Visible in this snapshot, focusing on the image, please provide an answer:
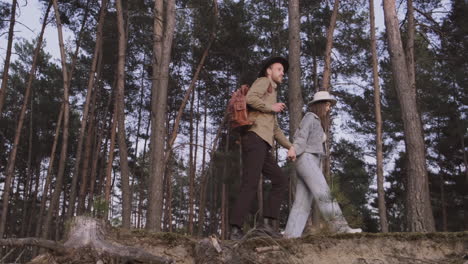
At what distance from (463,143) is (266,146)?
1995cm

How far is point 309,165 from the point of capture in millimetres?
4852

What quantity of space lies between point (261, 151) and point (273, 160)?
0.91 feet

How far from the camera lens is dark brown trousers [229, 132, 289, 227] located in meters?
4.52

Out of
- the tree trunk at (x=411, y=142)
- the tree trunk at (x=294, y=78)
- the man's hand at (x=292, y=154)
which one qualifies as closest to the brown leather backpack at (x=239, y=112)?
the man's hand at (x=292, y=154)

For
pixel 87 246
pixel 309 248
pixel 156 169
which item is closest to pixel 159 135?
pixel 156 169

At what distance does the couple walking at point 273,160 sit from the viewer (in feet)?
14.9

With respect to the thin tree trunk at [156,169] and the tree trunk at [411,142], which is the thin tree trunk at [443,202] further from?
the thin tree trunk at [156,169]

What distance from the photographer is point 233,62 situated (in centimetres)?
2030

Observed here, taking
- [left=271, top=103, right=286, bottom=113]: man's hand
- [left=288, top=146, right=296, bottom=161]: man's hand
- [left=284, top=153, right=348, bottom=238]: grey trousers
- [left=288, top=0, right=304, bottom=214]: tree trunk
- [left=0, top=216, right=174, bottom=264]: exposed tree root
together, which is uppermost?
[left=288, top=0, right=304, bottom=214]: tree trunk

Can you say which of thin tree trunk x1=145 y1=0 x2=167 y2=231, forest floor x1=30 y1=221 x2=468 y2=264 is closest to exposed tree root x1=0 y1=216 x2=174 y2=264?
forest floor x1=30 y1=221 x2=468 y2=264

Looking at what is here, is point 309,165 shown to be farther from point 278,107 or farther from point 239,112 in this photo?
point 239,112

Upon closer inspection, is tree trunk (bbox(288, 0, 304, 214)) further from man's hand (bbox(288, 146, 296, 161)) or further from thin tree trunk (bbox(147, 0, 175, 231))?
man's hand (bbox(288, 146, 296, 161))

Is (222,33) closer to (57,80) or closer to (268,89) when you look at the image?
(57,80)

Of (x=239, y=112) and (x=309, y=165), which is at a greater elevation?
(x=239, y=112)
